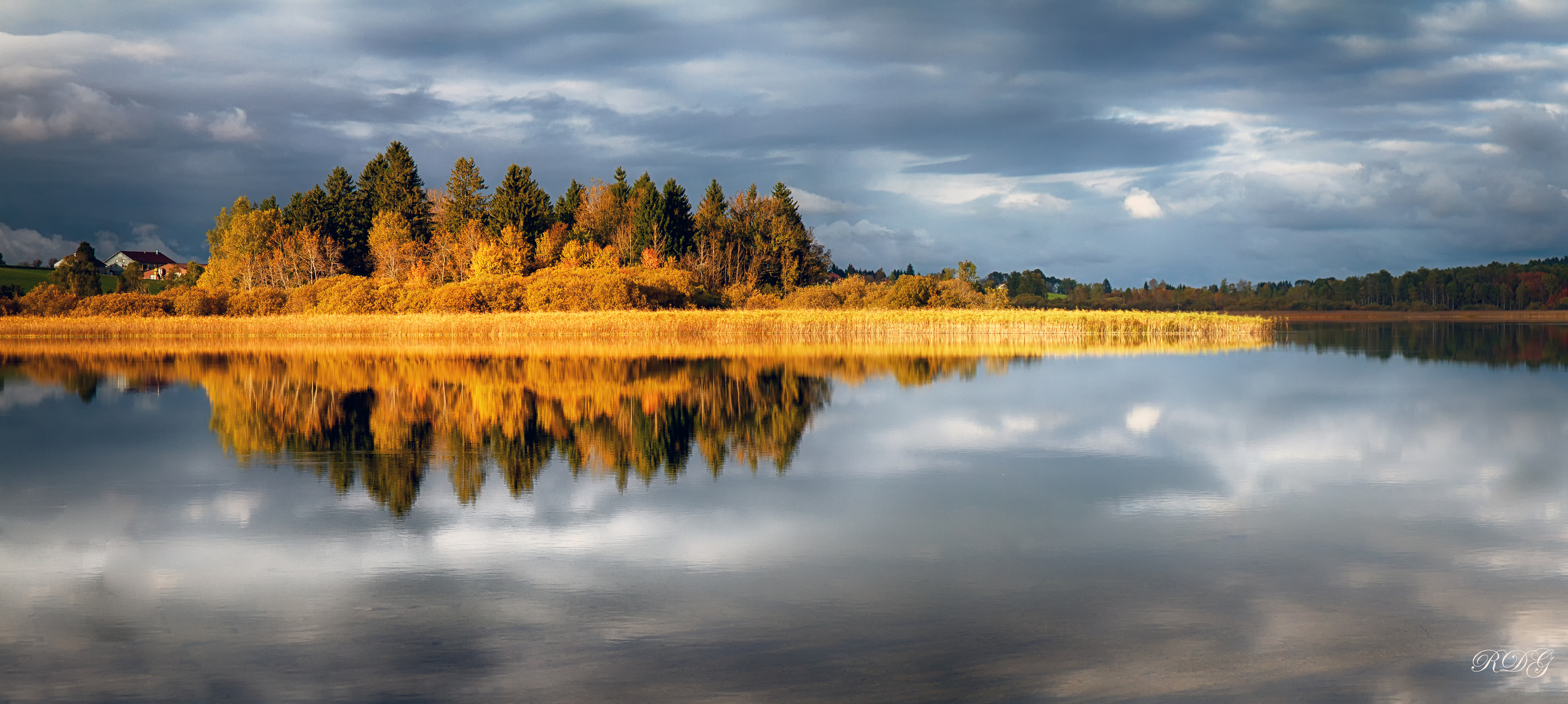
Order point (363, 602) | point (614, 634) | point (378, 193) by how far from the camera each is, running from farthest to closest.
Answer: point (378, 193) → point (363, 602) → point (614, 634)

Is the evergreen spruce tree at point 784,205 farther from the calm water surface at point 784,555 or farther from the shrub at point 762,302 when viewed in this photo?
the calm water surface at point 784,555

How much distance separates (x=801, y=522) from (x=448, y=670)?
5357mm

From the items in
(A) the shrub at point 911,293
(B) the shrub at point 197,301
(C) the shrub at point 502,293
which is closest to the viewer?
(C) the shrub at point 502,293

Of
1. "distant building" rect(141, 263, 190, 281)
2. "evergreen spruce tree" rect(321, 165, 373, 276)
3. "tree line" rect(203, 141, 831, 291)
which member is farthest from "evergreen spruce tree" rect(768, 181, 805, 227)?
"distant building" rect(141, 263, 190, 281)

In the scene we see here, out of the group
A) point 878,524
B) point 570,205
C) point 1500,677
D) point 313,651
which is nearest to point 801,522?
point 878,524

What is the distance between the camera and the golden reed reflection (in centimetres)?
1650

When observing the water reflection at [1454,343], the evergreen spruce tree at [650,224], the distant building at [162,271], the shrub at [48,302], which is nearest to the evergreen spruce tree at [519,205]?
the evergreen spruce tree at [650,224]

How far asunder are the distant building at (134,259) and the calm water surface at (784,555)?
159826 mm

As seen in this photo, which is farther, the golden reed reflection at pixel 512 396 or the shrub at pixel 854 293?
the shrub at pixel 854 293

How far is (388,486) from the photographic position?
1423 centimetres

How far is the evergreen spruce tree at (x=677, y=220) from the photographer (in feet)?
288

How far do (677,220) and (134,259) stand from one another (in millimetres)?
114889

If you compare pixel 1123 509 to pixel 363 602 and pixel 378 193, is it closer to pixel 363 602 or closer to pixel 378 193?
pixel 363 602

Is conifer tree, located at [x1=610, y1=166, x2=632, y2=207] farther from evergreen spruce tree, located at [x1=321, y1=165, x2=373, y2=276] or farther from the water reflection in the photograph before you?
the water reflection
